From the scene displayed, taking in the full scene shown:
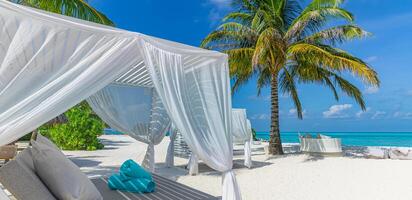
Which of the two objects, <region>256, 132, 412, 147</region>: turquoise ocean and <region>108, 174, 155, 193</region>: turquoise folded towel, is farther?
<region>256, 132, 412, 147</region>: turquoise ocean

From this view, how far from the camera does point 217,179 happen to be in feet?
20.6

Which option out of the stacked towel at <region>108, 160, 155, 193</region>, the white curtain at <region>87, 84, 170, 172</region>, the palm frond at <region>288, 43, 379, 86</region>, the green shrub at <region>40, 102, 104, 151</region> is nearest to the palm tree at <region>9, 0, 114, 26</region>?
the white curtain at <region>87, 84, 170, 172</region>

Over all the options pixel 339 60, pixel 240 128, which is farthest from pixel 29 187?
pixel 339 60

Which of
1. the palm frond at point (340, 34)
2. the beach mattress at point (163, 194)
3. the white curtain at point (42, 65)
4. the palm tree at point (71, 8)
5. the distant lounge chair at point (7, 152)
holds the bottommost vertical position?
the beach mattress at point (163, 194)

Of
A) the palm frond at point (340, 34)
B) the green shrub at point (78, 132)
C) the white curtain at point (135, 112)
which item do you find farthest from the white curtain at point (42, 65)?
the green shrub at point (78, 132)

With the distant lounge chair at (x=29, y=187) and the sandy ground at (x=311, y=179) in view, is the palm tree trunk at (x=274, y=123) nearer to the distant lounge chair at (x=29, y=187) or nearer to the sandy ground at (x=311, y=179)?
the sandy ground at (x=311, y=179)

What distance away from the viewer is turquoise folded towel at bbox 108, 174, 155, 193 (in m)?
3.34

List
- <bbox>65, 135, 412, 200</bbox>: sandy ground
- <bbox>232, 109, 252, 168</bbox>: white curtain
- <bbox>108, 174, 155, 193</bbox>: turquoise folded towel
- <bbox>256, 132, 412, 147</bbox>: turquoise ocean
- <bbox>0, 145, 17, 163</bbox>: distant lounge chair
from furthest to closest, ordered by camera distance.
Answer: <bbox>256, 132, 412, 147</bbox>: turquoise ocean, <bbox>232, 109, 252, 168</bbox>: white curtain, <bbox>0, 145, 17, 163</bbox>: distant lounge chair, <bbox>65, 135, 412, 200</bbox>: sandy ground, <bbox>108, 174, 155, 193</bbox>: turquoise folded towel

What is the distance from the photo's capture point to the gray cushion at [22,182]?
7.82 ft

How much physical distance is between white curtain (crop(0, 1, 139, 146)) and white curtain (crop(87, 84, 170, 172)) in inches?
96.3

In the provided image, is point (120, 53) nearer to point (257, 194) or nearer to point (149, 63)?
point (149, 63)

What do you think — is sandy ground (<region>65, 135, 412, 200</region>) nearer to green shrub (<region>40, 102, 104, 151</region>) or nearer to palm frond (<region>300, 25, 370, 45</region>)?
palm frond (<region>300, 25, 370, 45</region>)

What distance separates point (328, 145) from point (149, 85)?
6.97 m

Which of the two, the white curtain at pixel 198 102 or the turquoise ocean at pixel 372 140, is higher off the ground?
the white curtain at pixel 198 102
